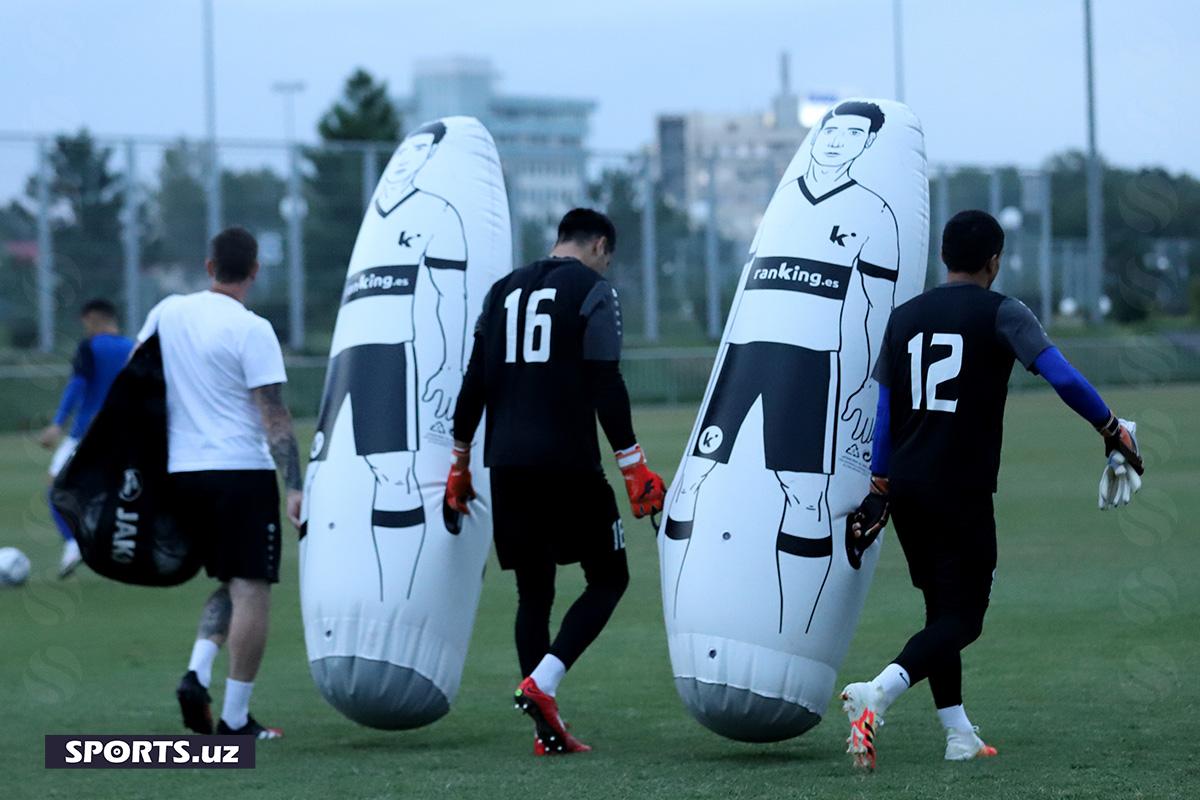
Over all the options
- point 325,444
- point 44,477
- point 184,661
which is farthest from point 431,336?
point 44,477

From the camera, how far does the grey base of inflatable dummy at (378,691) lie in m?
7.17

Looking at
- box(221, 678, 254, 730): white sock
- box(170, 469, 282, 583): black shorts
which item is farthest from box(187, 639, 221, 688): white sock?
box(170, 469, 282, 583): black shorts

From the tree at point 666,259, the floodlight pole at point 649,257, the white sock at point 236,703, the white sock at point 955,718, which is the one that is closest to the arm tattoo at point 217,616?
the white sock at point 236,703

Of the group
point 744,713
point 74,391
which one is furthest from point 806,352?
point 74,391

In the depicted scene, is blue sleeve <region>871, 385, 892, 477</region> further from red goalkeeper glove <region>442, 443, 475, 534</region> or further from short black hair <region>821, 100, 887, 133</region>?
red goalkeeper glove <region>442, 443, 475, 534</region>

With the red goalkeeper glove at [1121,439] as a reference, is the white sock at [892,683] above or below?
below

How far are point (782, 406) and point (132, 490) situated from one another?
284 cm

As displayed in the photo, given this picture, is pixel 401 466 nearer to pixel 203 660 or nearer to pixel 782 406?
pixel 203 660

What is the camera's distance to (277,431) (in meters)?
7.40

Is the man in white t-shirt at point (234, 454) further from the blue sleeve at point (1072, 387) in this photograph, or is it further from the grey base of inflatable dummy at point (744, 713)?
the blue sleeve at point (1072, 387)

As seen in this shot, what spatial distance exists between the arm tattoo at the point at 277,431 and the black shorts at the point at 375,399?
0.26 metres

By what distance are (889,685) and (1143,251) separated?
5698 cm

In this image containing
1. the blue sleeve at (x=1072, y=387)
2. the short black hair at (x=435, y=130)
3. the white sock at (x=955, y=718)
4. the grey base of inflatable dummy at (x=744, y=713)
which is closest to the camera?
the blue sleeve at (x=1072, y=387)

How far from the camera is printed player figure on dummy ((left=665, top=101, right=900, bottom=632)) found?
6.71m
